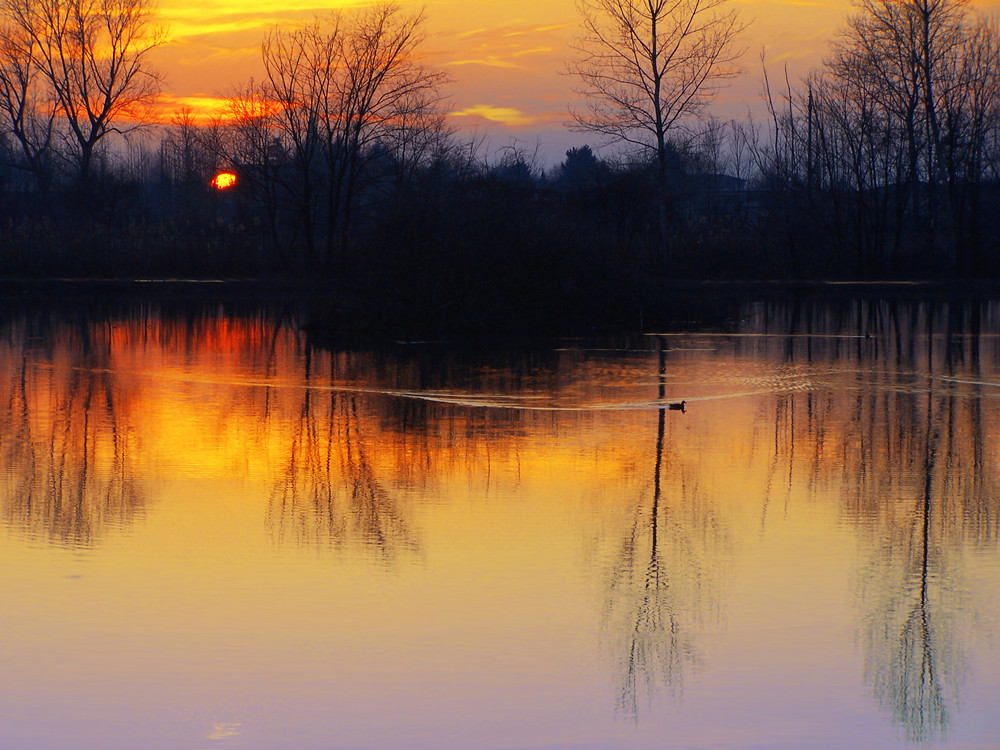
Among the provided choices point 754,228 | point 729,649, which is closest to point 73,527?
point 729,649

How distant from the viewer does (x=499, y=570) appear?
23.4 ft

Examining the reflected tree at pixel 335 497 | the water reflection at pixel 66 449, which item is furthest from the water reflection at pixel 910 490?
the water reflection at pixel 66 449

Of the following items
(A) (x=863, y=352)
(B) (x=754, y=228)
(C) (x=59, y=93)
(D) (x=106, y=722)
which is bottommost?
(D) (x=106, y=722)

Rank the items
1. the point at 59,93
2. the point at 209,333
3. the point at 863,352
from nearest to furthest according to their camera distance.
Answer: the point at 863,352
the point at 209,333
the point at 59,93

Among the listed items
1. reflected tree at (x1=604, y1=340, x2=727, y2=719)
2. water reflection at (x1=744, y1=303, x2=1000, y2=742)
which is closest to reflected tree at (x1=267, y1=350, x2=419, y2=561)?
reflected tree at (x1=604, y1=340, x2=727, y2=719)

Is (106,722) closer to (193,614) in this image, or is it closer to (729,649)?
(193,614)

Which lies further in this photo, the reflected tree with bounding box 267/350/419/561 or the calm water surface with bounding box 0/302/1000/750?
the reflected tree with bounding box 267/350/419/561

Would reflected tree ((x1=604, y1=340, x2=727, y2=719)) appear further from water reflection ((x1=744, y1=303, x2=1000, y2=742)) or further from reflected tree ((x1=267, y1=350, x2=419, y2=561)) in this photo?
reflected tree ((x1=267, y1=350, x2=419, y2=561))

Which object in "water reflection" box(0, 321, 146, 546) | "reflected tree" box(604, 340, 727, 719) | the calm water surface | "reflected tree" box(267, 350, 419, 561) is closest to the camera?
the calm water surface

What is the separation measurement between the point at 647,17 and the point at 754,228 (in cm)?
917

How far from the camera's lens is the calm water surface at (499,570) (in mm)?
5125

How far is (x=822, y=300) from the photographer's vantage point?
37.2m

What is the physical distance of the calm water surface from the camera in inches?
202

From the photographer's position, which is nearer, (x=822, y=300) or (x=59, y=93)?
(x=822, y=300)
